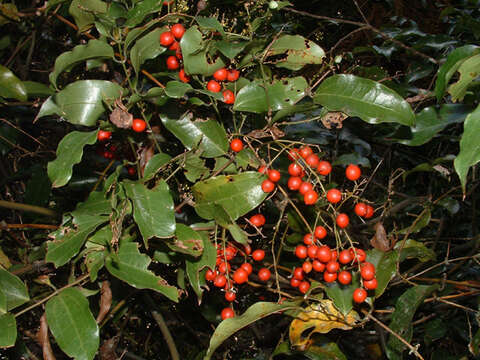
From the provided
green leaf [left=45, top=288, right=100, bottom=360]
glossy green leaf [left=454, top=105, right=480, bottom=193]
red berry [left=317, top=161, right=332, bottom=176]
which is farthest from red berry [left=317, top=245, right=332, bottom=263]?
green leaf [left=45, top=288, right=100, bottom=360]

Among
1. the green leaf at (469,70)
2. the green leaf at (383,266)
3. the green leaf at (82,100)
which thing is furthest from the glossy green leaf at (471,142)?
the green leaf at (82,100)

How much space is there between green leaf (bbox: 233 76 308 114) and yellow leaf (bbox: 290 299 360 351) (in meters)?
0.50

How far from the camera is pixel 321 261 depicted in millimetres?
1028

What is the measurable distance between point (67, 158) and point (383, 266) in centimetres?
78

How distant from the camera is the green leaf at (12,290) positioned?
0.98m

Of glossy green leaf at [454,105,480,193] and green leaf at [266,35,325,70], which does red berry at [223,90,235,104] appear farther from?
glossy green leaf at [454,105,480,193]

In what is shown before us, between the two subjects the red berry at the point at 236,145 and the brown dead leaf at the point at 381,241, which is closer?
the red berry at the point at 236,145

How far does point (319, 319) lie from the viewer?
45.9 inches

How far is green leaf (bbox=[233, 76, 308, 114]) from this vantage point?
95cm

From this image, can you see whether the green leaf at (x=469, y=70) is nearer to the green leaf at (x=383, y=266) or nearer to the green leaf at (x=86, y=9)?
the green leaf at (x=383, y=266)

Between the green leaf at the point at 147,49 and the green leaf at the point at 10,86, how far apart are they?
26 cm

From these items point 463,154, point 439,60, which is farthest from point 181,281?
point 439,60

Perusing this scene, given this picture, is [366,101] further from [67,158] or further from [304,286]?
[67,158]

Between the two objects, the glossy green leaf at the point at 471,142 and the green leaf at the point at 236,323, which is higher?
the glossy green leaf at the point at 471,142
